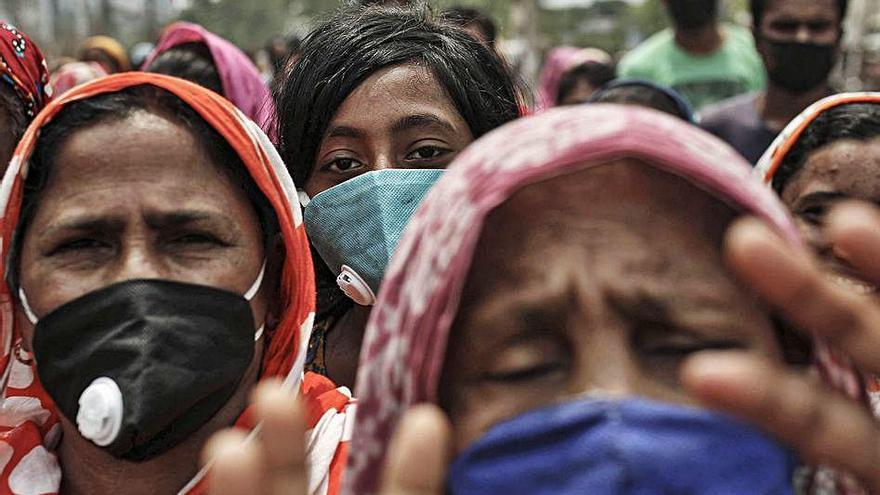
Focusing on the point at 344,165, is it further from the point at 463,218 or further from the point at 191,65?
the point at 191,65

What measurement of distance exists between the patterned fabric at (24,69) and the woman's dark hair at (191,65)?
123 centimetres

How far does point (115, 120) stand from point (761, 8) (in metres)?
3.70

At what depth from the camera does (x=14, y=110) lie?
2928 mm

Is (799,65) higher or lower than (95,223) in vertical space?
lower

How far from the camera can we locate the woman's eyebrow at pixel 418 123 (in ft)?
8.43

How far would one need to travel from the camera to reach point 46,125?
6.72 feet

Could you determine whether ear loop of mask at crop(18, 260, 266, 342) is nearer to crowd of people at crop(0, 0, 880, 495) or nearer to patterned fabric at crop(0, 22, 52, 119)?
crowd of people at crop(0, 0, 880, 495)

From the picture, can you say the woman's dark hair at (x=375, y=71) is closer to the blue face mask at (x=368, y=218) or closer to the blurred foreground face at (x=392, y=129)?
the blurred foreground face at (x=392, y=129)

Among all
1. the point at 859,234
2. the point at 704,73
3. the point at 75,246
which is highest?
the point at 859,234

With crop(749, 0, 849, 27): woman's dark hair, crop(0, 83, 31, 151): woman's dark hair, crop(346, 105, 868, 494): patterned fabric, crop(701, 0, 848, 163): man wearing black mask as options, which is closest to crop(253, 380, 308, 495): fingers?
crop(346, 105, 868, 494): patterned fabric

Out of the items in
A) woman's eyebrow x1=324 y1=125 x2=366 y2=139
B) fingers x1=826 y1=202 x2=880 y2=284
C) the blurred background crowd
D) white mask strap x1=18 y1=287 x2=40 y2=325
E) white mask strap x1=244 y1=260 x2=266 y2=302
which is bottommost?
the blurred background crowd

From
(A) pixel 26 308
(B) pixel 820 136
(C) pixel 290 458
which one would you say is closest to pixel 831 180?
(B) pixel 820 136

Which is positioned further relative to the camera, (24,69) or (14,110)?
(24,69)

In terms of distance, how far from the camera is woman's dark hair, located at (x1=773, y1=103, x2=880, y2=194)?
8.79 feet
